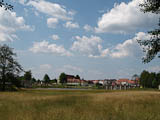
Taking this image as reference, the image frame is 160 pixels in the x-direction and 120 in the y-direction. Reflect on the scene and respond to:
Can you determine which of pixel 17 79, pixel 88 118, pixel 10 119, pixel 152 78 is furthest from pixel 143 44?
pixel 152 78

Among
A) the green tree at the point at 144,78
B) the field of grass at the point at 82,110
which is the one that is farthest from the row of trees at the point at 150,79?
the field of grass at the point at 82,110

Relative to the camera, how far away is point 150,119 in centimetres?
941

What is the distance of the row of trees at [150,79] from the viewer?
418 feet

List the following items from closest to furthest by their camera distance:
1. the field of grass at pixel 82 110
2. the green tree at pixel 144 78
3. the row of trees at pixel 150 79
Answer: the field of grass at pixel 82 110, the row of trees at pixel 150 79, the green tree at pixel 144 78

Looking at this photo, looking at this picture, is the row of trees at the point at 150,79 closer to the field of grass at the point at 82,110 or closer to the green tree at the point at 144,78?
the green tree at the point at 144,78

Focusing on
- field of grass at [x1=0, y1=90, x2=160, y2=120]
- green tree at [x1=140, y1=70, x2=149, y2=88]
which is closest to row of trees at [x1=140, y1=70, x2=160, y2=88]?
green tree at [x1=140, y1=70, x2=149, y2=88]

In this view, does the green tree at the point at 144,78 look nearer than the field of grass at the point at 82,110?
No

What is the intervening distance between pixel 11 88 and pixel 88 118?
52.7m

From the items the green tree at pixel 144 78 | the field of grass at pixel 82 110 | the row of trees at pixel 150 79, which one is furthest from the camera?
the green tree at pixel 144 78

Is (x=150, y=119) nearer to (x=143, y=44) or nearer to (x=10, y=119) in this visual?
(x=10, y=119)

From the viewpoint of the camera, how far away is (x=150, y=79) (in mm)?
132500

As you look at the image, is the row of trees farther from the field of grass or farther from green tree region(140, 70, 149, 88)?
the field of grass

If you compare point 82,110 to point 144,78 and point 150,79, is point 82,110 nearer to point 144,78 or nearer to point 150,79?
point 150,79

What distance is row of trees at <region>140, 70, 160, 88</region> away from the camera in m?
128
